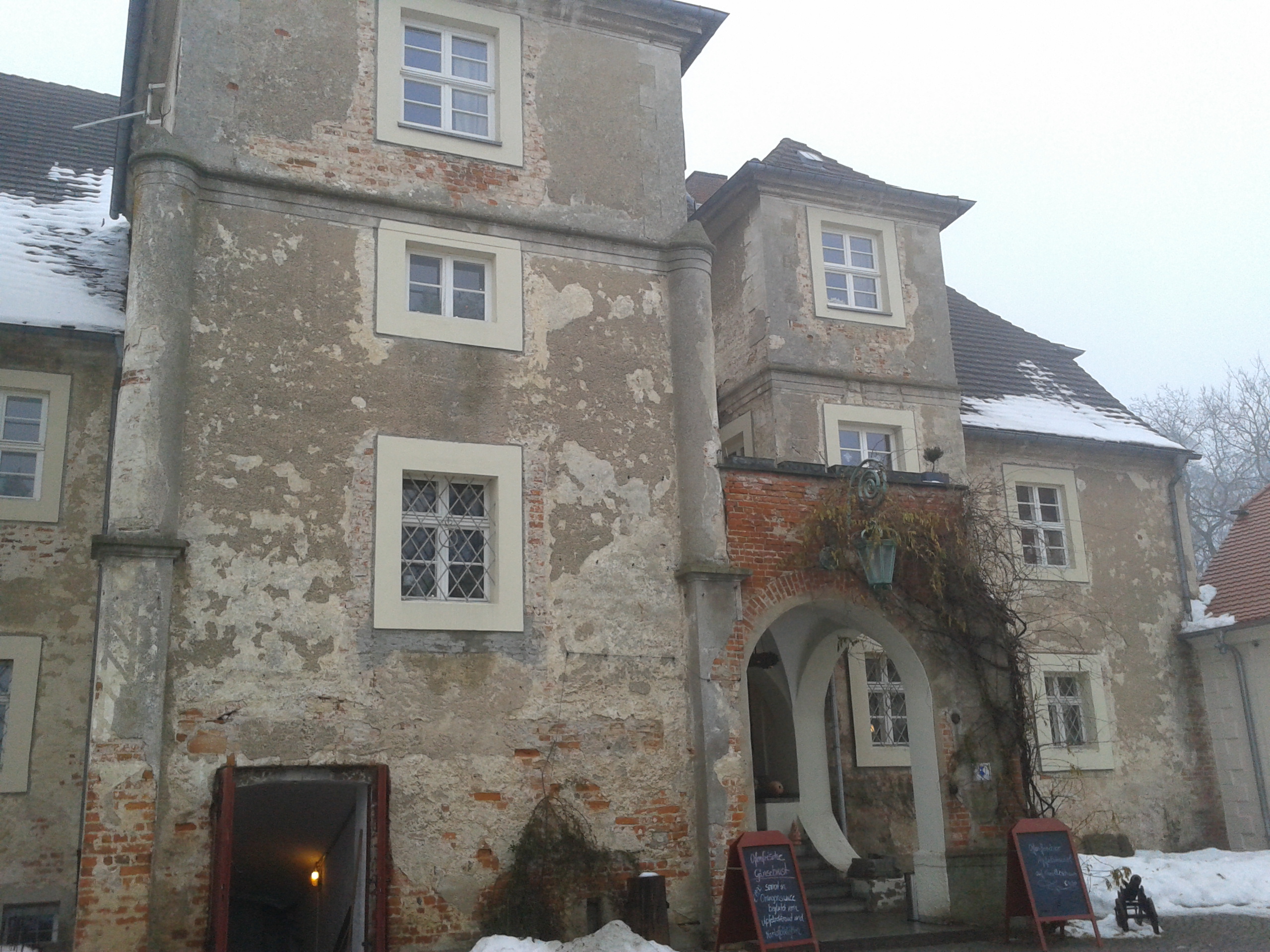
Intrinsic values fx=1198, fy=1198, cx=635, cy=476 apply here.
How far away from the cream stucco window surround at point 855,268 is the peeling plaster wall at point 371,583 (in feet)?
19.0

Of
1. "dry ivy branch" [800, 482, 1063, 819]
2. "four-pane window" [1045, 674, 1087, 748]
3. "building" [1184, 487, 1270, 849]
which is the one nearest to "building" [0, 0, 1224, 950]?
"dry ivy branch" [800, 482, 1063, 819]

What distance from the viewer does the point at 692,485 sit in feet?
42.0

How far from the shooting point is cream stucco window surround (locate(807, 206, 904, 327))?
59.2 feet

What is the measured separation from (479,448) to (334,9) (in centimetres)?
500

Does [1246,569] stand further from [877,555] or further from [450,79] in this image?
[450,79]

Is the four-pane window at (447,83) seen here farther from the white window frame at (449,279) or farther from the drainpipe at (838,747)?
the drainpipe at (838,747)

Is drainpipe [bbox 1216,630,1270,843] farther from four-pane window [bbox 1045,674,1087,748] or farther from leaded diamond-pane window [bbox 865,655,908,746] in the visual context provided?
leaded diamond-pane window [bbox 865,655,908,746]

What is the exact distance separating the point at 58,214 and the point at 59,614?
5.73 meters

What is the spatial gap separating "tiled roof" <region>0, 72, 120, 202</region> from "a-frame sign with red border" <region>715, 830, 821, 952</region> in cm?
1240

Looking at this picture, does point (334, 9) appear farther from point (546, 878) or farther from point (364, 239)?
point (546, 878)

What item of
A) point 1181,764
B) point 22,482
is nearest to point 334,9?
point 22,482

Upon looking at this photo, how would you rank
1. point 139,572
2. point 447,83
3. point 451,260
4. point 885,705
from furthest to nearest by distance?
point 885,705 < point 447,83 < point 451,260 < point 139,572

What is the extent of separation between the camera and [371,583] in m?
11.2

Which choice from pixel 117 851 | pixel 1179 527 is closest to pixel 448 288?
pixel 117 851
